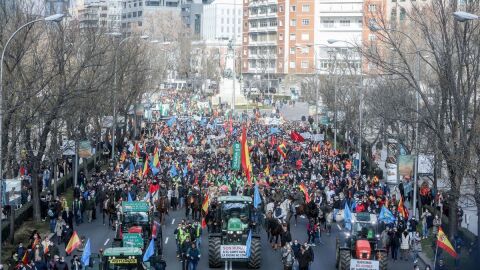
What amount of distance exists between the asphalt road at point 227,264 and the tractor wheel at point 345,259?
2123mm

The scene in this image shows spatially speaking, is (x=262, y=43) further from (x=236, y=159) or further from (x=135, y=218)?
(x=135, y=218)

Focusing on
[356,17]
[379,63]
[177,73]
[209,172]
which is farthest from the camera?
[177,73]

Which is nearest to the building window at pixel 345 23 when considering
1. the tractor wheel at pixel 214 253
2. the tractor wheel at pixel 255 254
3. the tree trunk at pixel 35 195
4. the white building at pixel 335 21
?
the white building at pixel 335 21

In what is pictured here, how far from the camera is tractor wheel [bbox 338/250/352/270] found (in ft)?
91.9

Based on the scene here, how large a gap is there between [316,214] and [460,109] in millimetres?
8381

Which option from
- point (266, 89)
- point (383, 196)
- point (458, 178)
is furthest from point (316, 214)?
point (266, 89)

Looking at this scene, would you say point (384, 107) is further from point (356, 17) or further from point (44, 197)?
point (356, 17)

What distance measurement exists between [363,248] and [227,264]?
4.25 m

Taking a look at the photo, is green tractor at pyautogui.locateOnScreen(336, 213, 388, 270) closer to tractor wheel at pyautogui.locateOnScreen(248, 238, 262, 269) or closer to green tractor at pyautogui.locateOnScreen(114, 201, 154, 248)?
tractor wheel at pyautogui.locateOnScreen(248, 238, 262, 269)

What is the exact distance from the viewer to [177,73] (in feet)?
588

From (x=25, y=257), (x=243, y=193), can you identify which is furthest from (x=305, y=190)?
(x=25, y=257)

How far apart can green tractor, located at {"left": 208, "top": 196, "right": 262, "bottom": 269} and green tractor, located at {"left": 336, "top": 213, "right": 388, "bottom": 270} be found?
7.98 ft

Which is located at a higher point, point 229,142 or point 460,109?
point 460,109

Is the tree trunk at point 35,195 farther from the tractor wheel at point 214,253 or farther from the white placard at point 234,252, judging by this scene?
the white placard at point 234,252
